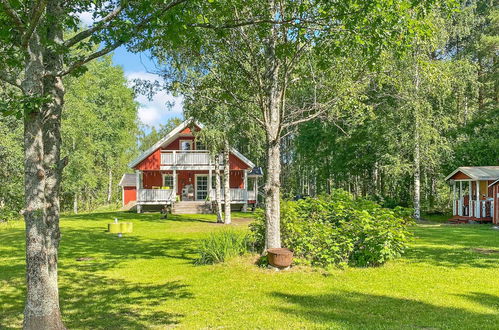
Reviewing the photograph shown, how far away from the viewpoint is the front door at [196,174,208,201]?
30234 millimetres

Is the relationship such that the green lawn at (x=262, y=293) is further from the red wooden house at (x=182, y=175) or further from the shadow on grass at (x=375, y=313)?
the red wooden house at (x=182, y=175)

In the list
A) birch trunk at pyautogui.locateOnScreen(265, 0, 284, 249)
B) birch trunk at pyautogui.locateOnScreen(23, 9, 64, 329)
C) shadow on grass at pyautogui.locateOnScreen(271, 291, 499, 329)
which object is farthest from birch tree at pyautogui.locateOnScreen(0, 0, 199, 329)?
birch trunk at pyautogui.locateOnScreen(265, 0, 284, 249)

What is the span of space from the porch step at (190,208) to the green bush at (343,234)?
16647 millimetres

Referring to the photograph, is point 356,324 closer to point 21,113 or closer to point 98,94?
point 21,113

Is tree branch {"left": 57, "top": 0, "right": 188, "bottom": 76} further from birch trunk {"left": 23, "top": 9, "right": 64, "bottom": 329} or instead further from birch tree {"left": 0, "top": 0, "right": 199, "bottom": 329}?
birch trunk {"left": 23, "top": 9, "right": 64, "bottom": 329}

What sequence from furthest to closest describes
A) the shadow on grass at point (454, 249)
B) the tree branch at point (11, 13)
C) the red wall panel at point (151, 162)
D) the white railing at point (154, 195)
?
1. the red wall panel at point (151, 162)
2. the white railing at point (154, 195)
3. the shadow on grass at point (454, 249)
4. the tree branch at point (11, 13)

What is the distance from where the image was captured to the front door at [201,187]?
30.2 m

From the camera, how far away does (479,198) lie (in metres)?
22.5

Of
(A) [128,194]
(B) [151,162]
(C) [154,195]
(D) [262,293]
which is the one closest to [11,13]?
(D) [262,293]

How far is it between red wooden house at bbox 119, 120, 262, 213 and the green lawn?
15.4 m

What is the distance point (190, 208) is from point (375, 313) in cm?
2141

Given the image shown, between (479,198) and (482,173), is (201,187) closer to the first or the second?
(479,198)

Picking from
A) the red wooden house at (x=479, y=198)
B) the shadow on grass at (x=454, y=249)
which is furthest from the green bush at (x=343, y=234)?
the red wooden house at (x=479, y=198)

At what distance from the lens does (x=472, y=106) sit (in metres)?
31.1
